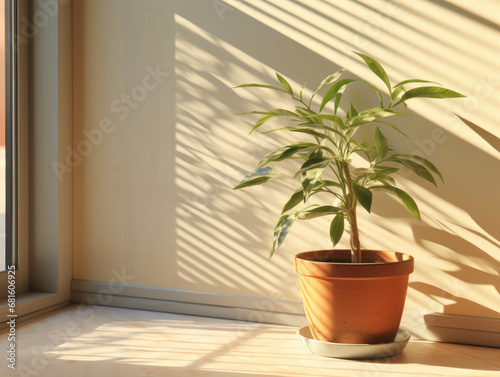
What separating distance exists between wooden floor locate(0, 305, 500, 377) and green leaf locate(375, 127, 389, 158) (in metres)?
0.62

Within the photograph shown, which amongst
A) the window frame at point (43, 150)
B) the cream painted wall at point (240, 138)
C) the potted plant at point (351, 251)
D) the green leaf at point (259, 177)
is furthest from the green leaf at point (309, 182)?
the window frame at point (43, 150)

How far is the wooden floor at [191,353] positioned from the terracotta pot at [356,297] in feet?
0.28

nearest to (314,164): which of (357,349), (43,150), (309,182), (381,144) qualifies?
(309,182)

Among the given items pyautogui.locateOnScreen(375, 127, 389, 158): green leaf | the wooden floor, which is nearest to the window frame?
the wooden floor

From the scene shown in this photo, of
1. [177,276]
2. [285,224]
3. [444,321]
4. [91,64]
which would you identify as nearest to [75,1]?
[91,64]

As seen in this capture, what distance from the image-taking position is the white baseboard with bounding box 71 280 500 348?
176cm

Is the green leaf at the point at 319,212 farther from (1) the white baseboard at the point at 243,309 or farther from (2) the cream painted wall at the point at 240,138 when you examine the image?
(1) the white baseboard at the point at 243,309

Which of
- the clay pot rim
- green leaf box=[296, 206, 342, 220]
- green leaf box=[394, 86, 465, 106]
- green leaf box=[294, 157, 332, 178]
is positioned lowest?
the clay pot rim

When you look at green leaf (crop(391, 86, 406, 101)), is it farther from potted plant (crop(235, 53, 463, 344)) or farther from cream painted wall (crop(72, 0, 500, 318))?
cream painted wall (crop(72, 0, 500, 318))

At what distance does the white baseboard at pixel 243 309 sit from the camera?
176 cm

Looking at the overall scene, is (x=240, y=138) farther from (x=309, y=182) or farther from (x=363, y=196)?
(x=363, y=196)

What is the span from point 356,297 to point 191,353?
53 cm

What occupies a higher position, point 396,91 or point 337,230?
point 396,91

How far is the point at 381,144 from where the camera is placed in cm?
177
